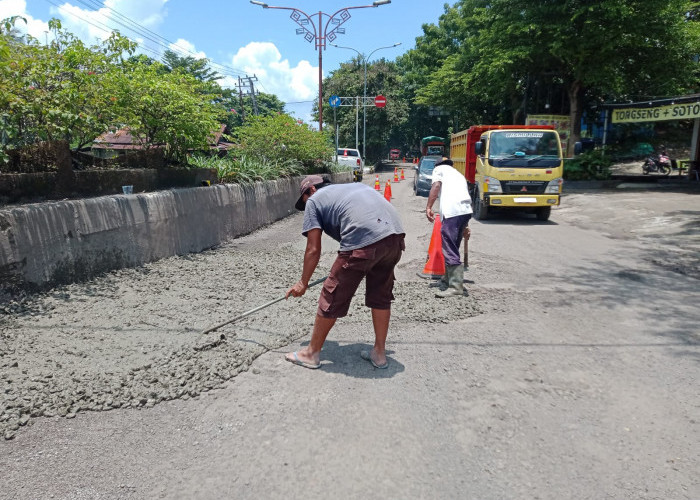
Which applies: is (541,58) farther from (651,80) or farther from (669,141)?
(669,141)

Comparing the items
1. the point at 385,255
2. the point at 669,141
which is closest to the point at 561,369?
the point at 385,255

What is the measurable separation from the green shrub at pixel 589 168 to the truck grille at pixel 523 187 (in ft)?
36.6

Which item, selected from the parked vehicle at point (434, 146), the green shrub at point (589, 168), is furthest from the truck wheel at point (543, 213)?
the parked vehicle at point (434, 146)

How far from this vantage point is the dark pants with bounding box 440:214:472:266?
593 centimetres

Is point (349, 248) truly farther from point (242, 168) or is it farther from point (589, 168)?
point (589, 168)

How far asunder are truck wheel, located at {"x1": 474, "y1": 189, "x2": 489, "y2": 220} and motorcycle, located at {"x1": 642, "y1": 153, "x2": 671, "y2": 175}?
51.7 ft

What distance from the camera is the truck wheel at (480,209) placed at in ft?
42.1

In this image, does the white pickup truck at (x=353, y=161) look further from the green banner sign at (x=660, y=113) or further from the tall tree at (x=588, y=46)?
the green banner sign at (x=660, y=113)

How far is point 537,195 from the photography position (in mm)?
12258

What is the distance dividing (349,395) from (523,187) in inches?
398

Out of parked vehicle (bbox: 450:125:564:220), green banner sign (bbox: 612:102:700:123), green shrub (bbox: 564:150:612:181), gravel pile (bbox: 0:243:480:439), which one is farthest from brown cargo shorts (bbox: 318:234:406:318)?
green shrub (bbox: 564:150:612:181)

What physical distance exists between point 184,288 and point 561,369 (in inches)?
159

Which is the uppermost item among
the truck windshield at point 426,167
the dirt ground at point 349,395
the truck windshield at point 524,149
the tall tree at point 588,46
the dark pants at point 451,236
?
the tall tree at point 588,46

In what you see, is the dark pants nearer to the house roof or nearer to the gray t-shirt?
the gray t-shirt
